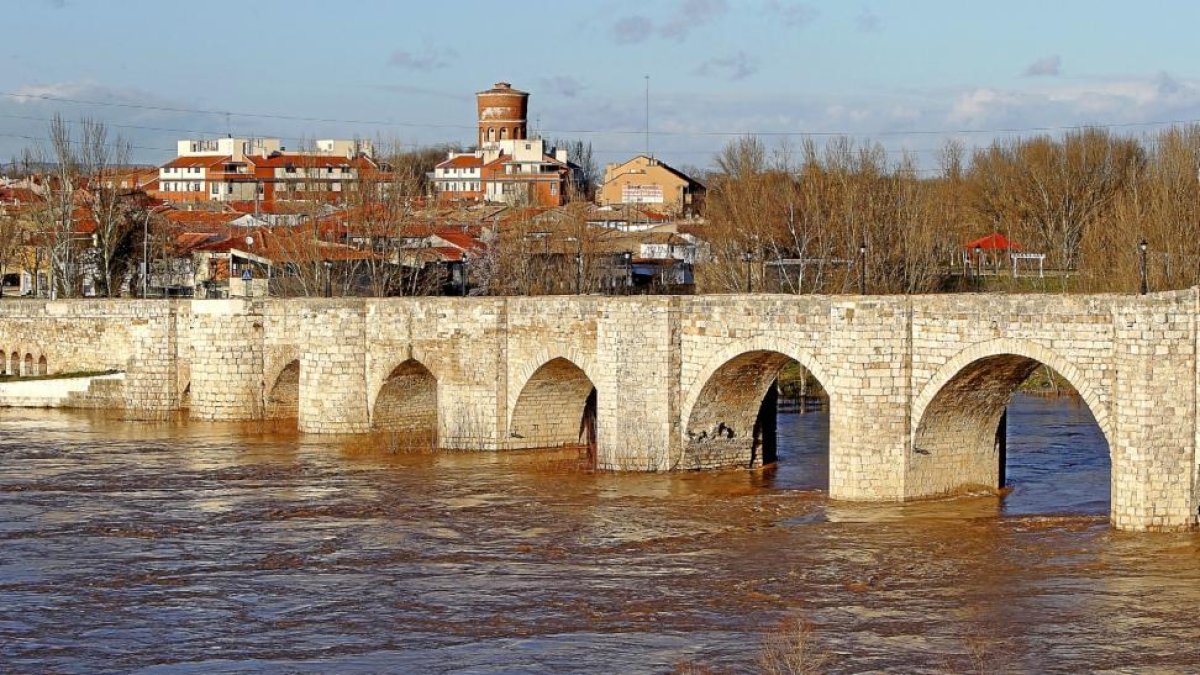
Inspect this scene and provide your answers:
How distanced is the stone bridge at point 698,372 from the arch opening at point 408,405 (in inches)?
1.6

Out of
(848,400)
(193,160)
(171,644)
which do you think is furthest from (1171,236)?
(193,160)

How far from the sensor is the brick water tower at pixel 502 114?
10056 cm

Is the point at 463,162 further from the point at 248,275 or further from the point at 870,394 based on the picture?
the point at 870,394

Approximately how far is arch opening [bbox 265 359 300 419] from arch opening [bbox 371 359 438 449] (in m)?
3.43

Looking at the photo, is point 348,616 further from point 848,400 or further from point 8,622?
point 848,400

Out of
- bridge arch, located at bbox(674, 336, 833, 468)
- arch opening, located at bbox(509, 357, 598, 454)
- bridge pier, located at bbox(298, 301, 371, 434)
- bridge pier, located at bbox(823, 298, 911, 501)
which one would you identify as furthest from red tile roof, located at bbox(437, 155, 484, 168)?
bridge pier, located at bbox(823, 298, 911, 501)

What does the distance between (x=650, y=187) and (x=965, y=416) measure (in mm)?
66328

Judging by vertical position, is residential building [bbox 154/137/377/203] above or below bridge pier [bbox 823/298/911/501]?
above

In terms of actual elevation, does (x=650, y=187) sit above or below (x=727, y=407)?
above

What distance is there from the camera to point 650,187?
92.9m

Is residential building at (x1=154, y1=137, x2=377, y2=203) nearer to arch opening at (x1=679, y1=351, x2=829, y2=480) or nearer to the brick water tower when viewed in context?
the brick water tower

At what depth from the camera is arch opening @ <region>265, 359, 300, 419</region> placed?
132 ft

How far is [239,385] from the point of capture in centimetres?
4009

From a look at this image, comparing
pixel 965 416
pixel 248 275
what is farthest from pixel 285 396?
pixel 965 416
